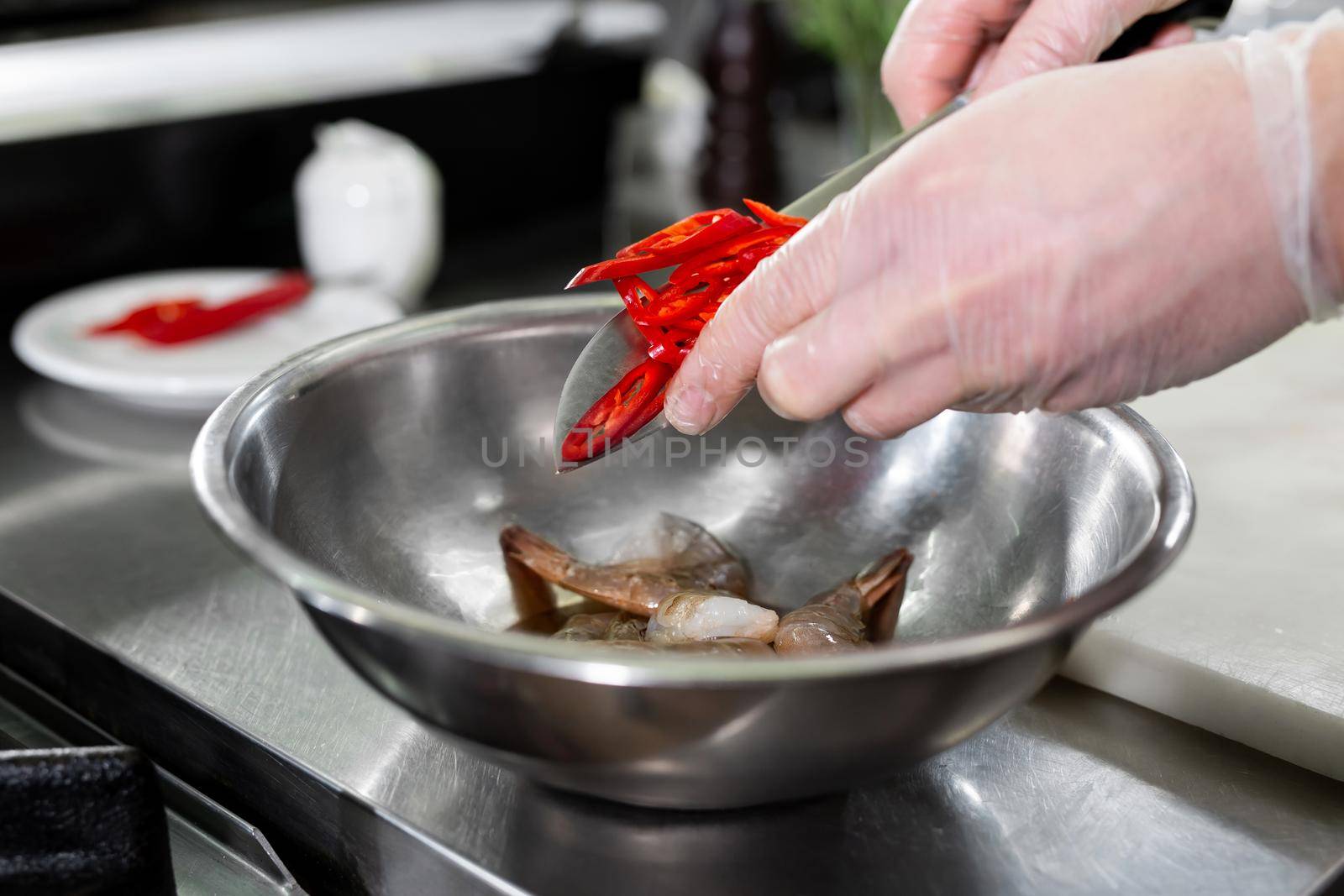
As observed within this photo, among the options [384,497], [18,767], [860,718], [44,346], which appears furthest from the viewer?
[44,346]

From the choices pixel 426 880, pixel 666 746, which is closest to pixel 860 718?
pixel 666 746

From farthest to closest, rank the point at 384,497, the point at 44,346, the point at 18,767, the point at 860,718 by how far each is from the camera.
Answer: the point at 44,346 → the point at 384,497 → the point at 18,767 → the point at 860,718

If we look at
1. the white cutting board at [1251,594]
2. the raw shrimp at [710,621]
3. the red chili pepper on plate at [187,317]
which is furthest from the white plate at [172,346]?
the white cutting board at [1251,594]

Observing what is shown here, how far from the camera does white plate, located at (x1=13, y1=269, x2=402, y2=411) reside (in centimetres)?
120

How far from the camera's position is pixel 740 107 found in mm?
1821

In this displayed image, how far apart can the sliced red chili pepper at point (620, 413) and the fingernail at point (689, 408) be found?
5 centimetres

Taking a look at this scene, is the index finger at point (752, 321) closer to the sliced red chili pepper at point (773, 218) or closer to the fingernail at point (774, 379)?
the fingernail at point (774, 379)

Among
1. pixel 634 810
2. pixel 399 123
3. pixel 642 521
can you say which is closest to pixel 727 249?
pixel 642 521

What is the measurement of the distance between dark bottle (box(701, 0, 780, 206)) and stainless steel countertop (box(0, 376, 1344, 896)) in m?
1.13

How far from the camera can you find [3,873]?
2.14ft

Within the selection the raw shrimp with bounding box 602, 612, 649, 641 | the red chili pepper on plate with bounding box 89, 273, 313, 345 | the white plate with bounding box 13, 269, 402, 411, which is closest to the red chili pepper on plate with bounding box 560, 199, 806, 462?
the raw shrimp with bounding box 602, 612, 649, 641

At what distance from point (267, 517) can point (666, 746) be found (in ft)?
0.88

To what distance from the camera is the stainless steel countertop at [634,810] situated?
24.7 inches

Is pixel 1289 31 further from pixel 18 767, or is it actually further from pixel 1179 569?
pixel 18 767
